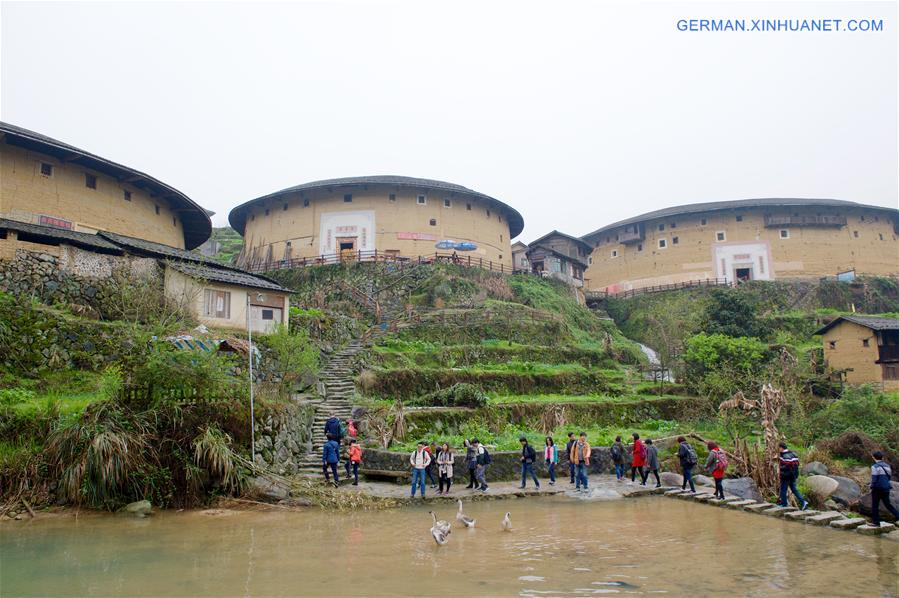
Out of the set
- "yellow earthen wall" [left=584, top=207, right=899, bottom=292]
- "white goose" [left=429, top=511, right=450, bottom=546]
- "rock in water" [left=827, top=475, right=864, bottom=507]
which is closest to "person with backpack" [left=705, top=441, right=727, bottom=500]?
"rock in water" [left=827, top=475, right=864, bottom=507]

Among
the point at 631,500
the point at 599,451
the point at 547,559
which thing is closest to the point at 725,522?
the point at 631,500

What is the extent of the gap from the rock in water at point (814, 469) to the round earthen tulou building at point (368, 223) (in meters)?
23.0

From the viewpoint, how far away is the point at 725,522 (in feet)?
37.6

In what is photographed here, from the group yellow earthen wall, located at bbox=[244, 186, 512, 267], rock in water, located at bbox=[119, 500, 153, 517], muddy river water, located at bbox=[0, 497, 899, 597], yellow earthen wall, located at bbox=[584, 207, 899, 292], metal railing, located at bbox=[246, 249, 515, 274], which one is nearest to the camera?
muddy river water, located at bbox=[0, 497, 899, 597]

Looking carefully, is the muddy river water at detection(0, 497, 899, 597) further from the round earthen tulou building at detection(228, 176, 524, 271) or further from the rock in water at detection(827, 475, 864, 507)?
the round earthen tulou building at detection(228, 176, 524, 271)

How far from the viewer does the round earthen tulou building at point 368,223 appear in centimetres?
3903

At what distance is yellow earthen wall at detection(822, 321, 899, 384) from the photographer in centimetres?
2839

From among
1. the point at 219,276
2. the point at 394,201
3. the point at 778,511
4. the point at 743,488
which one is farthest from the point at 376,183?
the point at 778,511

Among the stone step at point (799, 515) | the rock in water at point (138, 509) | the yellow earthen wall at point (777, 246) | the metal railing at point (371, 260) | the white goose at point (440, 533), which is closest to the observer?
the white goose at point (440, 533)

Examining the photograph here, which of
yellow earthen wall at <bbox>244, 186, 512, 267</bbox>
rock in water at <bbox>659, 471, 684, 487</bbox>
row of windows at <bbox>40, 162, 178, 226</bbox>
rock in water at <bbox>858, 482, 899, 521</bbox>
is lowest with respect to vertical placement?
rock in water at <bbox>858, 482, 899, 521</bbox>

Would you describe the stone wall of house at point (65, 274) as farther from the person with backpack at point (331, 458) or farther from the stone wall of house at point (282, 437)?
the person with backpack at point (331, 458)

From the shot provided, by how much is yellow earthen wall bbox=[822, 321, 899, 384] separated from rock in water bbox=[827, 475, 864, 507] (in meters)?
14.2

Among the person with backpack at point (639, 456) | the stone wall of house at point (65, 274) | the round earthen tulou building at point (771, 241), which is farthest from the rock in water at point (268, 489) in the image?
the round earthen tulou building at point (771, 241)

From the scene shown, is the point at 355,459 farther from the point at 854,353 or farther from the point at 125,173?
the point at 854,353
